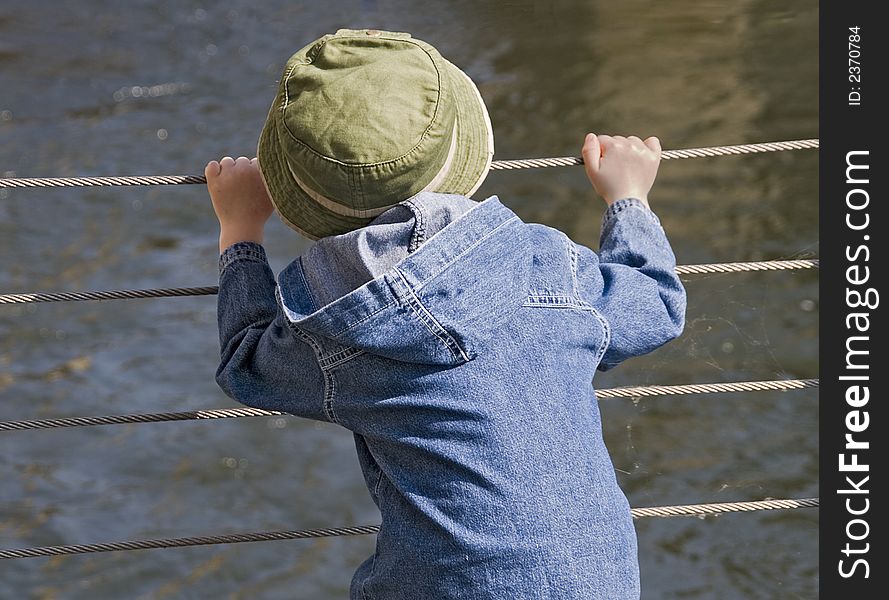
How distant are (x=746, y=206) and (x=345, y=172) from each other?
417 cm

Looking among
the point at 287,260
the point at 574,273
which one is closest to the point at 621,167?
the point at 574,273

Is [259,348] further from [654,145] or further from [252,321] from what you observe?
[654,145]

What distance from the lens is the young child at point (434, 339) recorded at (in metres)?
0.93

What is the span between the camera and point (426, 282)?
0.92 metres

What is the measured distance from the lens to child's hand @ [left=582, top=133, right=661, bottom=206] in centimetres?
122

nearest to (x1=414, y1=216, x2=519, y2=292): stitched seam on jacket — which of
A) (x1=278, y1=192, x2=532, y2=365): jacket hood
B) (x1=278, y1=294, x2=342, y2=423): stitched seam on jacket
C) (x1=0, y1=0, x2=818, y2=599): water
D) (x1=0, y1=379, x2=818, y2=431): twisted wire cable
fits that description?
(x1=278, y1=192, x2=532, y2=365): jacket hood

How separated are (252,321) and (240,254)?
0.08m

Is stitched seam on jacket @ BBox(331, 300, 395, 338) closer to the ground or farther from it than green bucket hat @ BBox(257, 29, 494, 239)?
closer to the ground

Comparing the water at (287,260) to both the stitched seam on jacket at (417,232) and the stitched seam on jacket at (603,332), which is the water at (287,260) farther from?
the stitched seam on jacket at (417,232)

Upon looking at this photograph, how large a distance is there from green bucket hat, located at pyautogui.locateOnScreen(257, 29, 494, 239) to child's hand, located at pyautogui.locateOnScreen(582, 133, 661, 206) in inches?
9.7

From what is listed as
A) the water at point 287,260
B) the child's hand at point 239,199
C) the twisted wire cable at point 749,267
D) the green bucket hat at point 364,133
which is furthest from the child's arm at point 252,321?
the water at point 287,260

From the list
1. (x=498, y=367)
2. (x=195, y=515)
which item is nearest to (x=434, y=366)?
(x=498, y=367)

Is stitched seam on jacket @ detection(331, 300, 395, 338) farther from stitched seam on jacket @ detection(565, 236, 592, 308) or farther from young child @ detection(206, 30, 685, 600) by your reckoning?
stitched seam on jacket @ detection(565, 236, 592, 308)

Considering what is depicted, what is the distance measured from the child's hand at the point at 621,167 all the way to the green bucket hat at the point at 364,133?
0.81 ft
